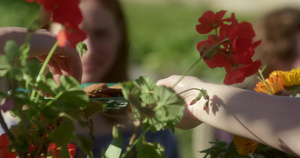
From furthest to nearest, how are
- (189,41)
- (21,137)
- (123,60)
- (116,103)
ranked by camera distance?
(189,41), (123,60), (116,103), (21,137)

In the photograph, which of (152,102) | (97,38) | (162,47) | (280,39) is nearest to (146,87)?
(152,102)

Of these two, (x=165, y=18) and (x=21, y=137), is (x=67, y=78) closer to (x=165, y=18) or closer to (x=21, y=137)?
(x=21, y=137)

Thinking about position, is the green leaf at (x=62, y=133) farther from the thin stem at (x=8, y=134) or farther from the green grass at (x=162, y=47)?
the green grass at (x=162, y=47)

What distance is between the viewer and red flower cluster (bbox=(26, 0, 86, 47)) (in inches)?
13.9

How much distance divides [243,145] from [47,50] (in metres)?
0.29

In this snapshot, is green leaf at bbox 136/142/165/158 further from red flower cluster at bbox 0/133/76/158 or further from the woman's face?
Answer: the woman's face

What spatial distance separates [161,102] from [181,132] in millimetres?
3203

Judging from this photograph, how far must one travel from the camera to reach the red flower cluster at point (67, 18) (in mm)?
352

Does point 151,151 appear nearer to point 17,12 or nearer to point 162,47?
point 162,47

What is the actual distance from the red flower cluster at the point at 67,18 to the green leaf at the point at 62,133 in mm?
77

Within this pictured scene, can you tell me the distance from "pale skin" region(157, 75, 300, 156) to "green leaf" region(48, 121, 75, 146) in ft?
0.76

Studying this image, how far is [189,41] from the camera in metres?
5.37

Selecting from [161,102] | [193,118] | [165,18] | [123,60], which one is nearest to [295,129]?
[193,118]

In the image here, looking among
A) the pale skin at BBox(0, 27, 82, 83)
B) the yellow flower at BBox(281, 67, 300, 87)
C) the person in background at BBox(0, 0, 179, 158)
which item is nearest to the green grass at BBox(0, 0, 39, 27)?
the person in background at BBox(0, 0, 179, 158)
